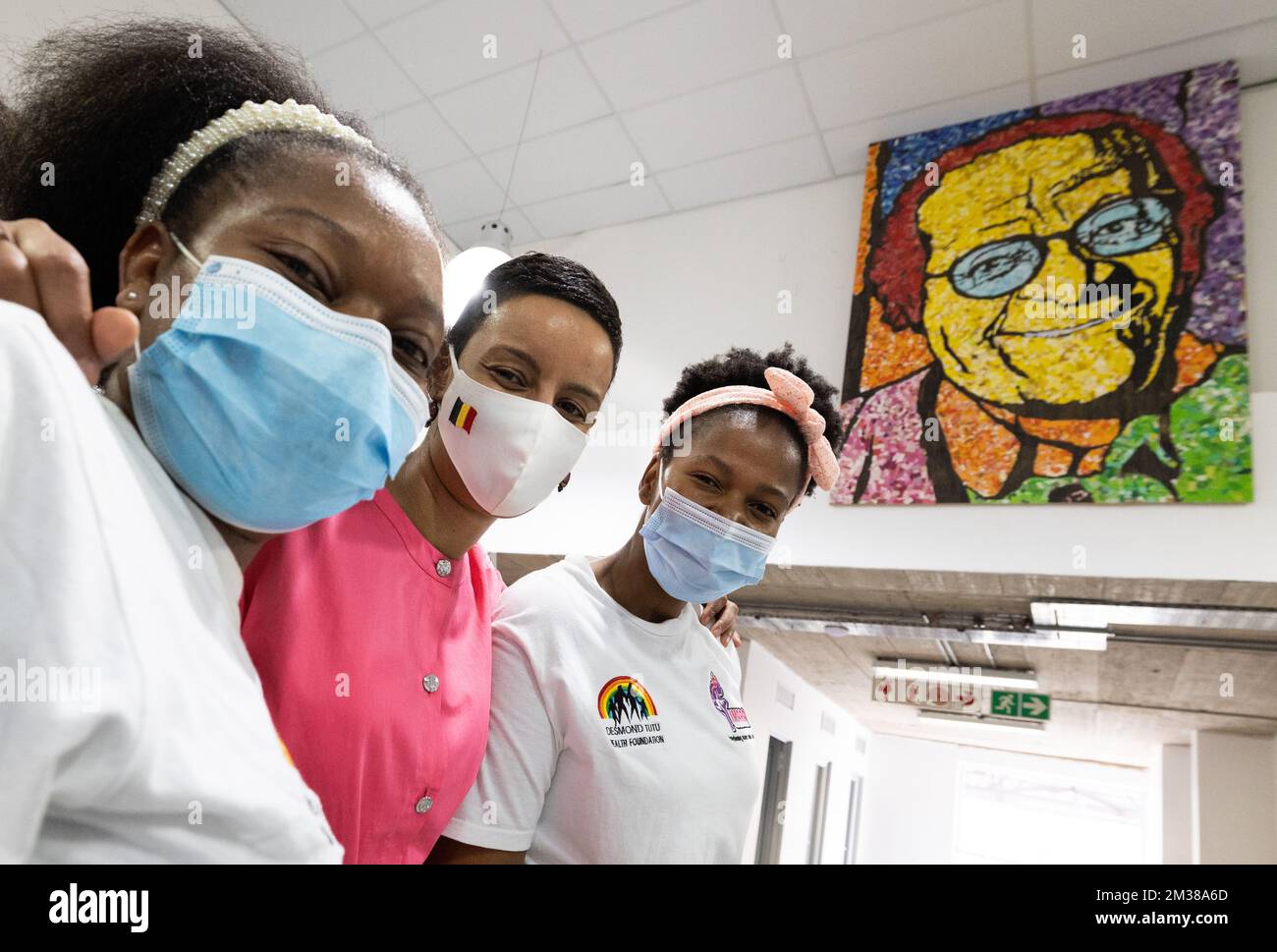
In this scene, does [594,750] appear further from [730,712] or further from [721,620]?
[721,620]

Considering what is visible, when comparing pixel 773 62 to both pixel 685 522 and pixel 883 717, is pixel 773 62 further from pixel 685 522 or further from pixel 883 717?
pixel 883 717

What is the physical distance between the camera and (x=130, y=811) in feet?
1.33

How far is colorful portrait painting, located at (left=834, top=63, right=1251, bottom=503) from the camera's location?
2.85m

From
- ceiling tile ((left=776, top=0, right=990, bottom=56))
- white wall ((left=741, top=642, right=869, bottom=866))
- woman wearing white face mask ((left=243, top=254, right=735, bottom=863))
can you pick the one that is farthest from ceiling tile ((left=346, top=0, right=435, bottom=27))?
white wall ((left=741, top=642, right=869, bottom=866))

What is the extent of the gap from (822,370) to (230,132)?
3.17 meters

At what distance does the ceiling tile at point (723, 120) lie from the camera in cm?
340

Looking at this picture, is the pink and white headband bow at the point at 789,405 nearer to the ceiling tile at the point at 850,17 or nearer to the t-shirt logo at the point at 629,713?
the t-shirt logo at the point at 629,713

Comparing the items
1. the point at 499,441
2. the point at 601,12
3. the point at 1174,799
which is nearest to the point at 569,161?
the point at 601,12

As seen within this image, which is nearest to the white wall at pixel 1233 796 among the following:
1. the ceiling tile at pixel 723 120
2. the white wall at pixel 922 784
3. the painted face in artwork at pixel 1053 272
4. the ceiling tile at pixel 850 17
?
the white wall at pixel 922 784

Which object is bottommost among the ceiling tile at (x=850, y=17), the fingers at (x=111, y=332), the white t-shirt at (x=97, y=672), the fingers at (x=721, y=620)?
the white t-shirt at (x=97, y=672)

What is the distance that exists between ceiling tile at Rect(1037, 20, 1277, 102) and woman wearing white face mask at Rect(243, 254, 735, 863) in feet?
10.2

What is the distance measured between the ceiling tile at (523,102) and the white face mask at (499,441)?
280 cm

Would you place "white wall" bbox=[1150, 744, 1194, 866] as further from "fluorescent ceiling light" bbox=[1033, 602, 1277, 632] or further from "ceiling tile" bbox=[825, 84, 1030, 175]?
"ceiling tile" bbox=[825, 84, 1030, 175]

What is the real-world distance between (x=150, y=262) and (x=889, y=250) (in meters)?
3.44
